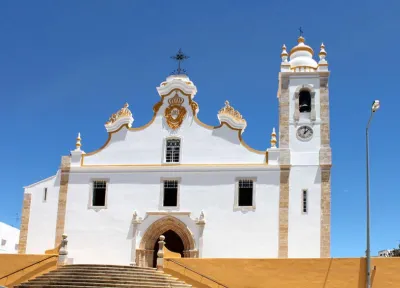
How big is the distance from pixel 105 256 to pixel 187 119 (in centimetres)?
698

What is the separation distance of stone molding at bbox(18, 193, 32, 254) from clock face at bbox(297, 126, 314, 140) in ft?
40.8

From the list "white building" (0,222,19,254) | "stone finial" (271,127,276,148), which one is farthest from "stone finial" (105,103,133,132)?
"white building" (0,222,19,254)

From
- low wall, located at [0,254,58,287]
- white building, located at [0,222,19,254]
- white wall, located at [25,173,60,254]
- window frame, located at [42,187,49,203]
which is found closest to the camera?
low wall, located at [0,254,58,287]

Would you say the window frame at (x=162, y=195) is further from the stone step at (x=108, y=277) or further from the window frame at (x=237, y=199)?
the stone step at (x=108, y=277)

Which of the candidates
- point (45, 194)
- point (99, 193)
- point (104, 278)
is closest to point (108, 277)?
point (104, 278)

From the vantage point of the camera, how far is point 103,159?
88.8ft

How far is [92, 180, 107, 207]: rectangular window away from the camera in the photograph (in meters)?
26.4

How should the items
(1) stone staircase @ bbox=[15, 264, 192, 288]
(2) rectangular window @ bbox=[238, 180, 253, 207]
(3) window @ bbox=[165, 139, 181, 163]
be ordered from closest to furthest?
1. (1) stone staircase @ bbox=[15, 264, 192, 288]
2. (2) rectangular window @ bbox=[238, 180, 253, 207]
3. (3) window @ bbox=[165, 139, 181, 163]

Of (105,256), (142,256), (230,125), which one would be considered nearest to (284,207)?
(230,125)

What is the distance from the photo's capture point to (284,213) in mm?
24688

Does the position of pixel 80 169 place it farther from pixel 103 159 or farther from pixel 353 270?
pixel 353 270

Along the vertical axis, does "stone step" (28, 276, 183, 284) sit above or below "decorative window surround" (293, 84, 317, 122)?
below

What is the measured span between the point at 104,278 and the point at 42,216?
786cm

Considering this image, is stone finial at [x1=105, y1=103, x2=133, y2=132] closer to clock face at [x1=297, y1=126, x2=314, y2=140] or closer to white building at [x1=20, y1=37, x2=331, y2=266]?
white building at [x1=20, y1=37, x2=331, y2=266]
